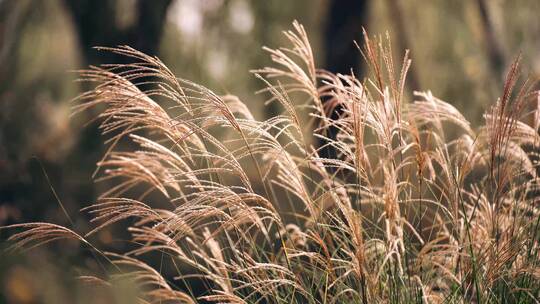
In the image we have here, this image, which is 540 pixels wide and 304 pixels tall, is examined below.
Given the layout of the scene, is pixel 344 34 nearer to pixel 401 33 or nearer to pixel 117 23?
pixel 401 33

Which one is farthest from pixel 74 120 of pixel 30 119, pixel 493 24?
pixel 493 24

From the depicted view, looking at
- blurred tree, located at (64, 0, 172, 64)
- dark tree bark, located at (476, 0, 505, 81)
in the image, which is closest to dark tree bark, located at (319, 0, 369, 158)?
dark tree bark, located at (476, 0, 505, 81)

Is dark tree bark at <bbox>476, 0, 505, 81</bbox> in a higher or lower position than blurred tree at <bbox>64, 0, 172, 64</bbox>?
lower

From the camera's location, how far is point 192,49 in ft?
24.6

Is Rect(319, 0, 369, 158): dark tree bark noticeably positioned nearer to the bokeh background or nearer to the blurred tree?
the bokeh background

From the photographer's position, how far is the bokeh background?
734 centimetres

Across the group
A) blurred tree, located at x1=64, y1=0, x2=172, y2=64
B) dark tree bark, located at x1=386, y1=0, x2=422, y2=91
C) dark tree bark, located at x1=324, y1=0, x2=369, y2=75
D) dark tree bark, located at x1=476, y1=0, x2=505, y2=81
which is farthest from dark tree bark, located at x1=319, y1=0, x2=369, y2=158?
blurred tree, located at x1=64, y1=0, x2=172, y2=64

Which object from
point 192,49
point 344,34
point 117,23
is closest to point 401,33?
point 344,34

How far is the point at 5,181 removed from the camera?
7.55m

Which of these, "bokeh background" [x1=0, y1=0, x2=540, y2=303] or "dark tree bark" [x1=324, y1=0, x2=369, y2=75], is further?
"bokeh background" [x1=0, y1=0, x2=540, y2=303]

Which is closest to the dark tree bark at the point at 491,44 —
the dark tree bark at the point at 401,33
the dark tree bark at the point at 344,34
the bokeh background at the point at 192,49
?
the bokeh background at the point at 192,49

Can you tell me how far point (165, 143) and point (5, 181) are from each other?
1.42m

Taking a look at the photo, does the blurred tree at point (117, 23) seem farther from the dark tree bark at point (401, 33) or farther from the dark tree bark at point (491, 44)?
the dark tree bark at point (491, 44)

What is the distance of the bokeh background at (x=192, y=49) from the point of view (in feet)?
24.1
